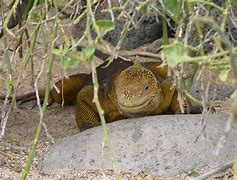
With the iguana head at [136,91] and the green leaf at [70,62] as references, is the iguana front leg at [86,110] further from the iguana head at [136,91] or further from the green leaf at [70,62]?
the green leaf at [70,62]

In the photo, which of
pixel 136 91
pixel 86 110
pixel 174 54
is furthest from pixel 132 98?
pixel 174 54

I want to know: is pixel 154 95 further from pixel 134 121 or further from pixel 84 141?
pixel 84 141

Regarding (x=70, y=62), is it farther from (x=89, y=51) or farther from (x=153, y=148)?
(x=153, y=148)

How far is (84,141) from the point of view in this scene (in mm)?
4070

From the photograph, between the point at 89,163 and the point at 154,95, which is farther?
the point at 154,95

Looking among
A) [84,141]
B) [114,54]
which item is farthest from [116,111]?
[114,54]

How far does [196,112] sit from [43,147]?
1.06m

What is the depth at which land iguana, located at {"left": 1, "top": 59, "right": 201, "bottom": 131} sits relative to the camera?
14.2 ft

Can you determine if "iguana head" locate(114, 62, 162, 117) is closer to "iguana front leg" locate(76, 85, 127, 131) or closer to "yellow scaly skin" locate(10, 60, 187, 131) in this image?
"yellow scaly skin" locate(10, 60, 187, 131)

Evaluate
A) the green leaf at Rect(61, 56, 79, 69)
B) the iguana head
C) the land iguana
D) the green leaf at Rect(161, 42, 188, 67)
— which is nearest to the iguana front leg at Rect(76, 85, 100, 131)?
the land iguana

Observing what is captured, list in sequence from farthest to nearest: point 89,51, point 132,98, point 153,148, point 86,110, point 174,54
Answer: point 86,110 < point 132,98 < point 153,148 < point 89,51 < point 174,54

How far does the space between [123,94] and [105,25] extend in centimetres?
203

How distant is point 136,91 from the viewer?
169 inches

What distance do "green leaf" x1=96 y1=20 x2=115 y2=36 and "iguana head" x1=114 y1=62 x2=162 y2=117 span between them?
1.98m
